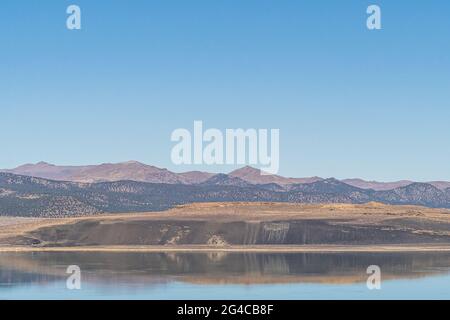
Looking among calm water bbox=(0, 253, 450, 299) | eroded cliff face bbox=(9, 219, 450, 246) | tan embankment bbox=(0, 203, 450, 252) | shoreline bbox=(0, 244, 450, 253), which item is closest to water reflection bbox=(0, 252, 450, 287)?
calm water bbox=(0, 253, 450, 299)

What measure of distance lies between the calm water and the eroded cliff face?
51.8 ft

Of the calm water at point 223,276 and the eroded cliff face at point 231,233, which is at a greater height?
the calm water at point 223,276

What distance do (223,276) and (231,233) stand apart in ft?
150

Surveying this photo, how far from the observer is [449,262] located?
89.8 meters

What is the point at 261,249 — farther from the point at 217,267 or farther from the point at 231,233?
the point at 217,267

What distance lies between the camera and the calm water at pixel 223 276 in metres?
63.8

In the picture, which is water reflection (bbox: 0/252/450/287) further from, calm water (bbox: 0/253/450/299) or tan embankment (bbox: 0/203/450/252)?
tan embankment (bbox: 0/203/450/252)

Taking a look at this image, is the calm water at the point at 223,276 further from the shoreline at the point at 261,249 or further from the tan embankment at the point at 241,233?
the tan embankment at the point at 241,233

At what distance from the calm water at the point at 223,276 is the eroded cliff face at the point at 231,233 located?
51.8 feet

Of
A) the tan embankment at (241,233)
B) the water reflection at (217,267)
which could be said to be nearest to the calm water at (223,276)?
the water reflection at (217,267)

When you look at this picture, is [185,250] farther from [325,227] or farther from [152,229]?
[325,227]

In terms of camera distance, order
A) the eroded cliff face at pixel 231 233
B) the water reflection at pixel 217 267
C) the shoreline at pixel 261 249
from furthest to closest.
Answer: the eroded cliff face at pixel 231 233 → the shoreline at pixel 261 249 → the water reflection at pixel 217 267

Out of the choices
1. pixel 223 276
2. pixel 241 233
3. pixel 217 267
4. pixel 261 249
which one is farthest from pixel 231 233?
pixel 223 276
